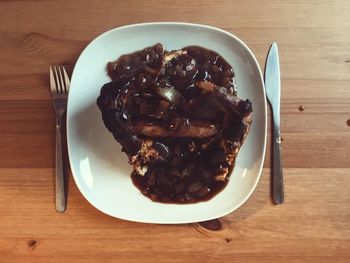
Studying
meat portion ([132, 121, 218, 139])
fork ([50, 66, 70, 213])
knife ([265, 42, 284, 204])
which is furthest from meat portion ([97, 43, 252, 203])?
fork ([50, 66, 70, 213])

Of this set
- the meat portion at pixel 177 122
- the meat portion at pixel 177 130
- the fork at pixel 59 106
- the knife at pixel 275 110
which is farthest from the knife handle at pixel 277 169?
the fork at pixel 59 106

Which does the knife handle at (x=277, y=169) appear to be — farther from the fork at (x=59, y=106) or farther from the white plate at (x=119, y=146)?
the fork at (x=59, y=106)

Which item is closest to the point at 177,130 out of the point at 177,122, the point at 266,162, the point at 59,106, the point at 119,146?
the point at 177,122

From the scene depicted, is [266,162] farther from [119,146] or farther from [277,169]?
[119,146]

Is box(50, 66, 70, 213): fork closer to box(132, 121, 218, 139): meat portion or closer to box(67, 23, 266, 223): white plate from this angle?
box(67, 23, 266, 223): white plate

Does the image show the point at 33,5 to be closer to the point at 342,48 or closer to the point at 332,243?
the point at 342,48

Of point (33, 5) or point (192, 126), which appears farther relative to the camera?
point (33, 5)

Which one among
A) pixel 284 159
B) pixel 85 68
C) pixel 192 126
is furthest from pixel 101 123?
pixel 284 159
